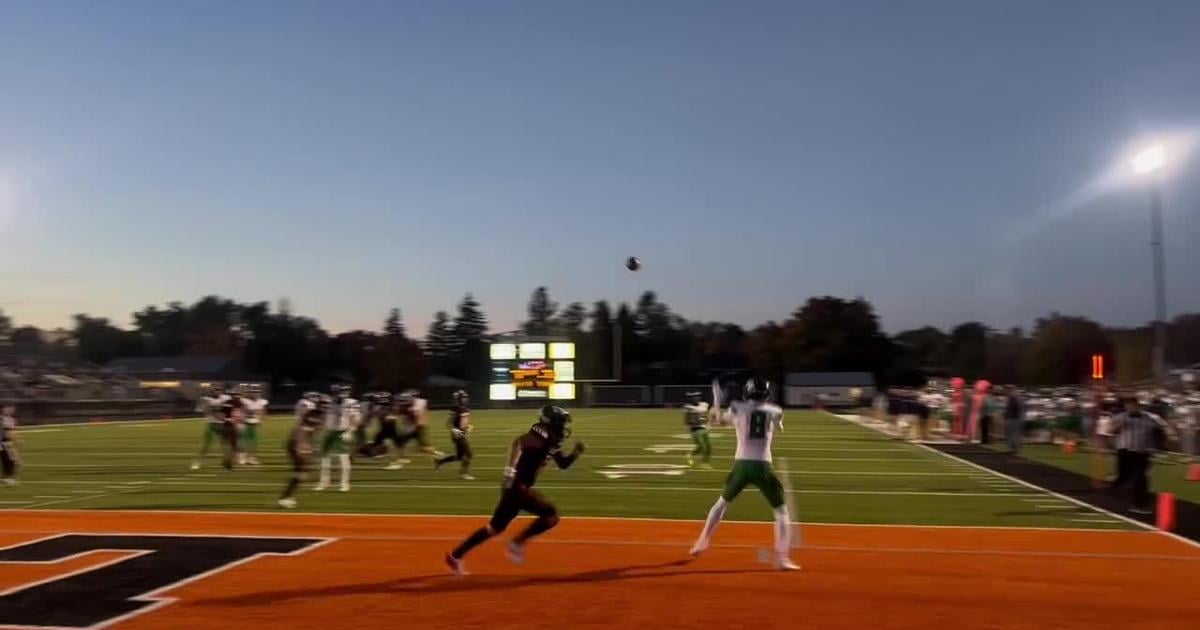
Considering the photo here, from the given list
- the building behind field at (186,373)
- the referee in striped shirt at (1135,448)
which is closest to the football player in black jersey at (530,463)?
the referee in striped shirt at (1135,448)

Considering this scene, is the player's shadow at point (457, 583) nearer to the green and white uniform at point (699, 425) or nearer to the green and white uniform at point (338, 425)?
the green and white uniform at point (338, 425)

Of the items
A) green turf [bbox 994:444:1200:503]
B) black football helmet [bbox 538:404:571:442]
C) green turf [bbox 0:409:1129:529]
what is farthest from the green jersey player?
black football helmet [bbox 538:404:571:442]

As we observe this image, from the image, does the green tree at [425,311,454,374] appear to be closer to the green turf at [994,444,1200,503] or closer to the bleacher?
the bleacher

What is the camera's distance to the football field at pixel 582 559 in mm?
8383

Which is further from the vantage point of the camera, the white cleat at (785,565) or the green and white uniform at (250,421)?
the green and white uniform at (250,421)

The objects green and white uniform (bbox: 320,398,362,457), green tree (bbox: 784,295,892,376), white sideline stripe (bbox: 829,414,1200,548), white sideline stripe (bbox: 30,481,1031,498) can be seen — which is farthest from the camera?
green tree (bbox: 784,295,892,376)

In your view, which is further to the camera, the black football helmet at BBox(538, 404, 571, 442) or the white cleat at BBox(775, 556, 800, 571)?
the white cleat at BBox(775, 556, 800, 571)

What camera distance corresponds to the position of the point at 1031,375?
51469 millimetres

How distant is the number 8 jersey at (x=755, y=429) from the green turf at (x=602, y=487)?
4408mm

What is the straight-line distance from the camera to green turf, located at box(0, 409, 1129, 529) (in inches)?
587

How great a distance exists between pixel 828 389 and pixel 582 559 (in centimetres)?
7547

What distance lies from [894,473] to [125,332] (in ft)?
442

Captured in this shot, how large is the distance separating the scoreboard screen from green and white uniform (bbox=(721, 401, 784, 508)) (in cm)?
4264

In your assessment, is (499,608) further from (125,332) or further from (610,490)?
(125,332)
